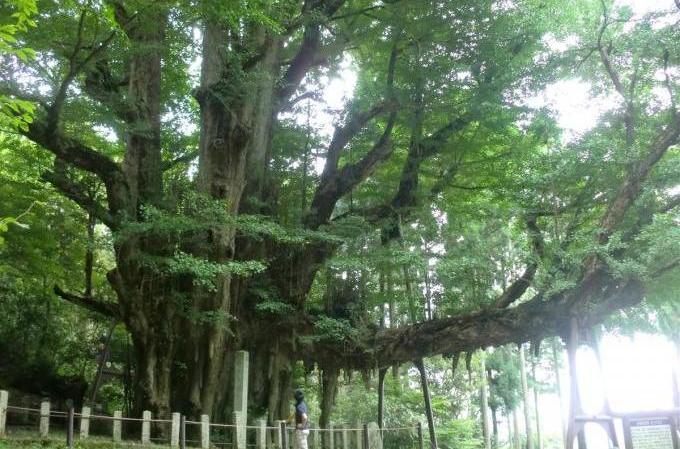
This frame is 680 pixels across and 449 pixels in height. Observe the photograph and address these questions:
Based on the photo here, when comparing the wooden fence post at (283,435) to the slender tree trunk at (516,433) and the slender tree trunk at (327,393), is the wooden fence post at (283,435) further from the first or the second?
the slender tree trunk at (516,433)

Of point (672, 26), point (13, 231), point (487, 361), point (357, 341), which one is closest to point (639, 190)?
point (672, 26)

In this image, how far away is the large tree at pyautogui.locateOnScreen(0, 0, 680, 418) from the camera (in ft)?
31.6

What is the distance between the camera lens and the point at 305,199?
47.5ft

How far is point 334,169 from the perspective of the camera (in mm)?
13883

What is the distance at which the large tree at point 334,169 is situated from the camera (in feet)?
31.6

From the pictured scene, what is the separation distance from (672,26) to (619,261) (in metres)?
4.01

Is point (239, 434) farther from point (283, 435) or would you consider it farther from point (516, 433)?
point (516, 433)

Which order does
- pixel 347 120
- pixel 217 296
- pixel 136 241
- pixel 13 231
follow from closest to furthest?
pixel 136 241
pixel 217 296
pixel 13 231
pixel 347 120

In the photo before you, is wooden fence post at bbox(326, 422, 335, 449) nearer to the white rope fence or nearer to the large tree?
the white rope fence

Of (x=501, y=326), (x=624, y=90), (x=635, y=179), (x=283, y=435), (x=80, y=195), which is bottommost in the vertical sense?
(x=283, y=435)

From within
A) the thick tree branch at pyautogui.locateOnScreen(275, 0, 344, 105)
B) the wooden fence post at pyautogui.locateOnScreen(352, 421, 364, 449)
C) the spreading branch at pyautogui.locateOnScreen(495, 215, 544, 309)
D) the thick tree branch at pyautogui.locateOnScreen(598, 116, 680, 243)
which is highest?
the thick tree branch at pyautogui.locateOnScreen(275, 0, 344, 105)

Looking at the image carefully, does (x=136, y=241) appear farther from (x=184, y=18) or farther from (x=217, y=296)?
(x=184, y=18)

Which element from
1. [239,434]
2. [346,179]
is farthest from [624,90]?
[239,434]

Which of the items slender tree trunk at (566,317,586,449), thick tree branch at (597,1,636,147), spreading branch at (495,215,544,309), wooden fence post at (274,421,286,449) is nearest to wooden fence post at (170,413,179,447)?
wooden fence post at (274,421,286,449)
